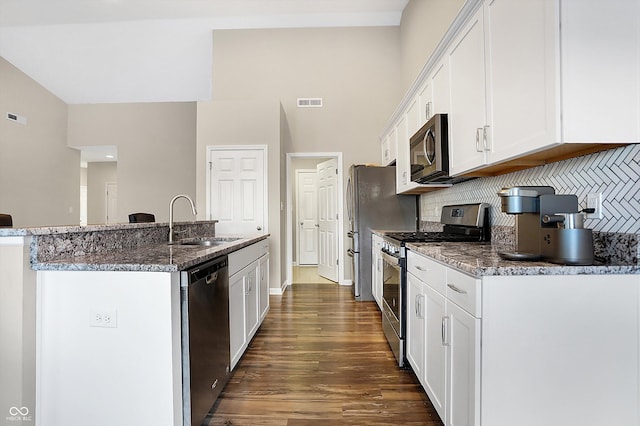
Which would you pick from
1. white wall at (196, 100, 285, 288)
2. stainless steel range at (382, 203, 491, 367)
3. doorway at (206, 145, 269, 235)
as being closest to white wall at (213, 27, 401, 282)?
white wall at (196, 100, 285, 288)

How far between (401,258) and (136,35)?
20.0 feet

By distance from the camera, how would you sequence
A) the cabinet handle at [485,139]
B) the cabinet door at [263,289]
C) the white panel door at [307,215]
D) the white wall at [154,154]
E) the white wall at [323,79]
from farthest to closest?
1. the white panel door at [307,215]
2. the white wall at [154,154]
3. the white wall at [323,79]
4. the cabinet door at [263,289]
5. the cabinet handle at [485,139]

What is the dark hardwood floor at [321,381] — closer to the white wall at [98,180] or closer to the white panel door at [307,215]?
the white panel door at [307,215]

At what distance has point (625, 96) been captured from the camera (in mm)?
1181

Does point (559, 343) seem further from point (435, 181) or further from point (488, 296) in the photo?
point (435, 181)

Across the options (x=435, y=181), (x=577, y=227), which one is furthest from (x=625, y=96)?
(x=435, y=181)

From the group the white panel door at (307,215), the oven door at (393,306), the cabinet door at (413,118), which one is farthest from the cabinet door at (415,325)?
the white panel door at (307,215)

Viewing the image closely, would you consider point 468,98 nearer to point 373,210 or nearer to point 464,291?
point 464,291

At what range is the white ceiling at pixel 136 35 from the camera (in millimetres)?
4918

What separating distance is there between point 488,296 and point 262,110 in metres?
4.07

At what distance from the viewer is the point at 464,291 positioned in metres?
1.32

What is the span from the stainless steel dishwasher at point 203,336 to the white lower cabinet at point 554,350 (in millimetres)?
1207

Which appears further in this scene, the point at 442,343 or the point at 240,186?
the point at 240,186

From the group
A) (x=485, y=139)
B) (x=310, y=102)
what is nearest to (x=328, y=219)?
(x=310, y=102)
